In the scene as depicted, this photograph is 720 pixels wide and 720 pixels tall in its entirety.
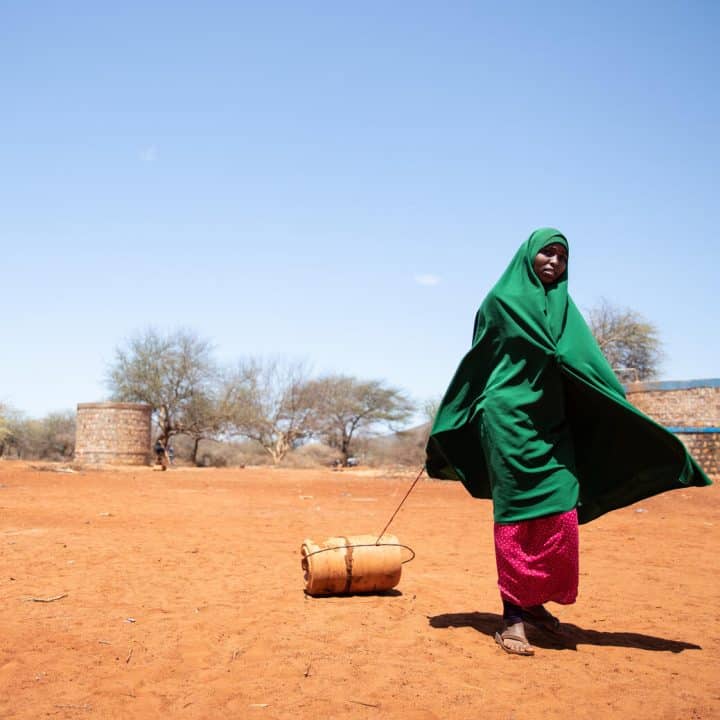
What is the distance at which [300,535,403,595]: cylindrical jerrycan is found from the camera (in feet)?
17.8

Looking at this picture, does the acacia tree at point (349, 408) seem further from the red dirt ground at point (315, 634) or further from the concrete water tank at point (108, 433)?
the red dirt ground at point (315, 634)

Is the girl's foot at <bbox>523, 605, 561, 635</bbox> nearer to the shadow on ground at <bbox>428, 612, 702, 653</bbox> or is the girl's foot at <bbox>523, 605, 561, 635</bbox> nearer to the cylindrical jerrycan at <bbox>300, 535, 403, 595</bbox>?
the shadow on ground at <bbox>428, 612, 702, 653</bbox>

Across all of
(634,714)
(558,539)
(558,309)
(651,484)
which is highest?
(558,309)

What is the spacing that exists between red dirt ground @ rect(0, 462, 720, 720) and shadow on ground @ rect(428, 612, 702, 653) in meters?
0.02

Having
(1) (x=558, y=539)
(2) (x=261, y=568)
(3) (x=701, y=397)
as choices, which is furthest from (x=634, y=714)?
(3) (x=701, y=397)

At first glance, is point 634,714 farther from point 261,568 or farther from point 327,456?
point 327,456

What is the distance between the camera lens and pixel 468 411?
4.57m

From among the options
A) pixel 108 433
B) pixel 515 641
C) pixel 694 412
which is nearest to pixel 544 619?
pixel 515 641

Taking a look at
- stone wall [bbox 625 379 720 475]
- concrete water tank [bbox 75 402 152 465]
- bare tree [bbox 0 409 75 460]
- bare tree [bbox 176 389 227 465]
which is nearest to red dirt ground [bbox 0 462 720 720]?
stone wall [bbox 625 379 720 475]

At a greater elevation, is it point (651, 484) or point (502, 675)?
point (651, 484)

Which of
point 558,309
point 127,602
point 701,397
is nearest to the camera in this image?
point 558,309

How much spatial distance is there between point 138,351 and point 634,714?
41.5m

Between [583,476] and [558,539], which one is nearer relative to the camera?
[558,539]

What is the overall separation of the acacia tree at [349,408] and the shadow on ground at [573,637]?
141ft
